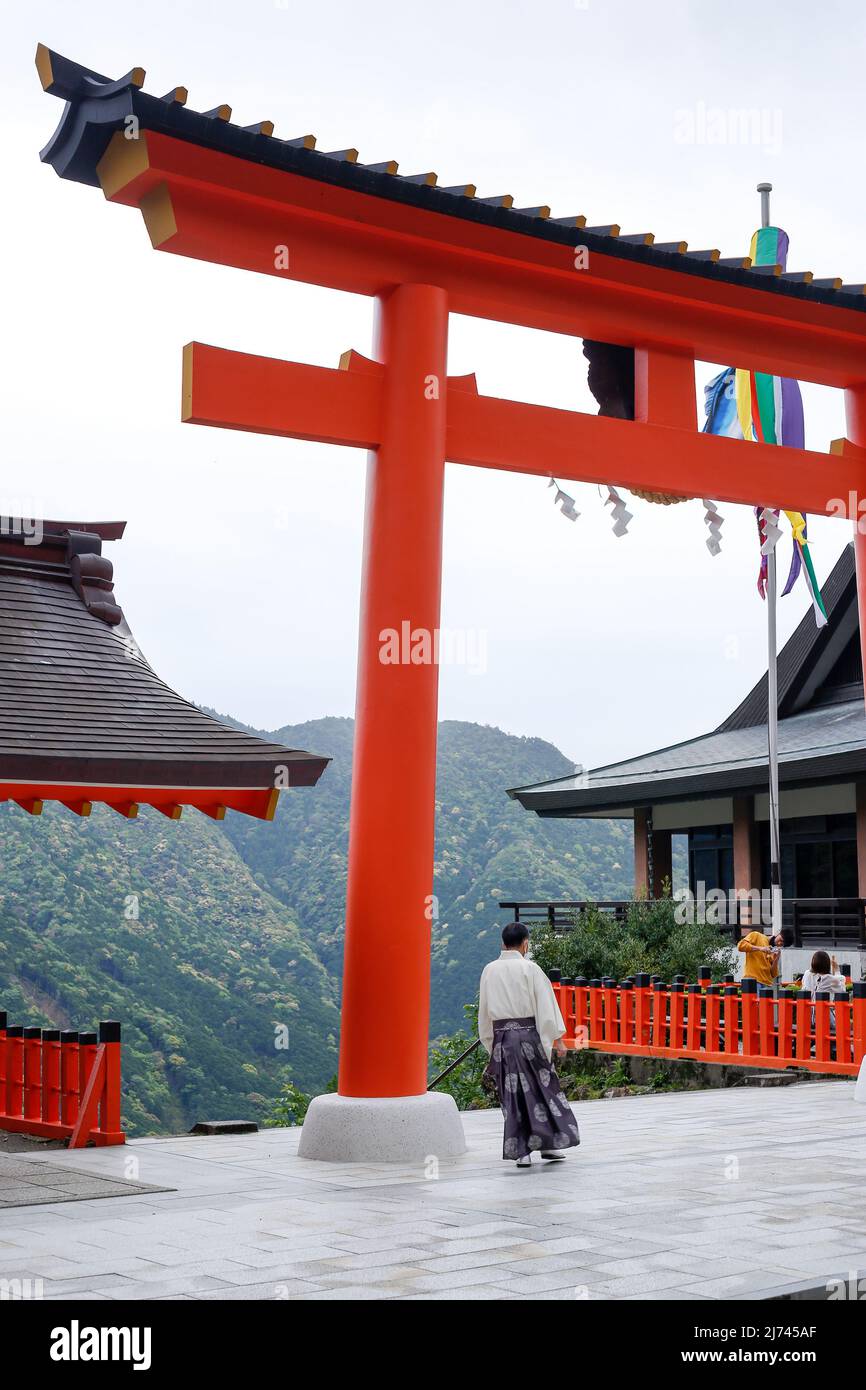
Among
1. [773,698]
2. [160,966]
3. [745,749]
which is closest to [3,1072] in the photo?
[773,698]

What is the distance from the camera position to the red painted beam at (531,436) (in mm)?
8648

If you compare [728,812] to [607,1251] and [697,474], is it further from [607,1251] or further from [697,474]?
[607,1251]

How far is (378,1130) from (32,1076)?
9.04 ft

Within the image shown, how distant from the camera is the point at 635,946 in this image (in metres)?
19.0

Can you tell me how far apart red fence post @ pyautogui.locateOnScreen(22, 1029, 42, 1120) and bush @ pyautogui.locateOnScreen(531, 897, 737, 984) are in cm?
1015

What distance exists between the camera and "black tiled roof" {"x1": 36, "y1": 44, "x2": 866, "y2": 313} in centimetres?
827

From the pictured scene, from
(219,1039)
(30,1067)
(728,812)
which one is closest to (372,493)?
(30,1067)

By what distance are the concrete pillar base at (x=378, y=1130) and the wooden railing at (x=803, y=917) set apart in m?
11.0

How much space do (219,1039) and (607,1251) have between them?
113ft

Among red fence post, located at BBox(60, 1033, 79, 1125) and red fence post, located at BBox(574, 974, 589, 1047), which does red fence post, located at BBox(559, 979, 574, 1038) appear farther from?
red fence post, located at BBox(60, 1033, 79, 1125)

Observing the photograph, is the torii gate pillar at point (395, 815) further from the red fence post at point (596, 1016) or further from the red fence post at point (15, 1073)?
the red fence post at point (596, 1016)

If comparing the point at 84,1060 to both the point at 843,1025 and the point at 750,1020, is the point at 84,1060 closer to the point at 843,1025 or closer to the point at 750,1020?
the point at 843,1025

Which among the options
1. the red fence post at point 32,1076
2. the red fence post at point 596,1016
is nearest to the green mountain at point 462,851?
the red fence post at point 596,1016

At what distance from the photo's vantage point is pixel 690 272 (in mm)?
10383
